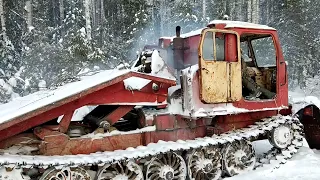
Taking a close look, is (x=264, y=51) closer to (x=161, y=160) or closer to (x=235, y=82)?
(x=235, y=82)

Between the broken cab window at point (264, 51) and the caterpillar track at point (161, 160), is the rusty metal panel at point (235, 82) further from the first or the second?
the broken cab window at point (264, 51)

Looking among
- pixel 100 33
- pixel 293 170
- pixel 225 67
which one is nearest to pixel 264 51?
pixel 100 33

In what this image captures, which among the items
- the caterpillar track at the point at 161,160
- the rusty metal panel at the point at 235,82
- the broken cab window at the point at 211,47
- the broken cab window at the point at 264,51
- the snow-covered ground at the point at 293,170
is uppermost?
the broken cab window at the point at 264,51

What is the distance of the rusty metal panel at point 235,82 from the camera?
20.2 ft

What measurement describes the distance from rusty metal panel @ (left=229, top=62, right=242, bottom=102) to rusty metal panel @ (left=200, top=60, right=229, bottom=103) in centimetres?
12

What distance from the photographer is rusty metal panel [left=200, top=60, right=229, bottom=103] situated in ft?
19.1

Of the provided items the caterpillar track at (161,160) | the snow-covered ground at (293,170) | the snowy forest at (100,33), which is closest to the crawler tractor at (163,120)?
the caterpillar track at (161,160)

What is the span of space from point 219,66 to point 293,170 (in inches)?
89.4

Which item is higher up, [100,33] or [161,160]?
[100,33]

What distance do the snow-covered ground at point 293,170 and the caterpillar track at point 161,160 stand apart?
148 mm

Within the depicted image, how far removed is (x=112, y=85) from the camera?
211 inches

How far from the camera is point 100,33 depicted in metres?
24.8

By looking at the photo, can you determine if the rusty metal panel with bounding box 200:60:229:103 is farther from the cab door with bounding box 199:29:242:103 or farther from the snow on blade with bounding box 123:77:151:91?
the snow on blade with bounding box 123:77:151:91

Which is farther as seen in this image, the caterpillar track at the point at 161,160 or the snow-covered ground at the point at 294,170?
the snow-covered ground at the point at 294,170
